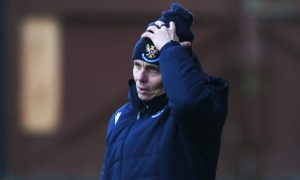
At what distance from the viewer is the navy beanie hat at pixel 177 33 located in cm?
330

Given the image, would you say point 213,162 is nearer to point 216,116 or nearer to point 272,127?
point 216,116

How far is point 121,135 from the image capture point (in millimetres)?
3387

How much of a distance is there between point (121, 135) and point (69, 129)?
244 inches

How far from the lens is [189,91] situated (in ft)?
10.3

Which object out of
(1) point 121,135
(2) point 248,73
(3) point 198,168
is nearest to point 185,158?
(3) point 198,168

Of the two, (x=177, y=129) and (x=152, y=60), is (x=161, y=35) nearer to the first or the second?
(x=152, y=60)

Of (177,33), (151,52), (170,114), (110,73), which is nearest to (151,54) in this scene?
(151,52)

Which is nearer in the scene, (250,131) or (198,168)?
(198,168)

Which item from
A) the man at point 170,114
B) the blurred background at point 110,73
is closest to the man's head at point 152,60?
the man at point 170,114

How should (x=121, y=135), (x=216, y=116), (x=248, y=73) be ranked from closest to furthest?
(x=216, y=116)
(x=121, y=135)
(x=248, y=73)

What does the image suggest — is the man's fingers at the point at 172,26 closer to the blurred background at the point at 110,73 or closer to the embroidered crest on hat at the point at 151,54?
the embroidered crest on hat at the point at 151,54

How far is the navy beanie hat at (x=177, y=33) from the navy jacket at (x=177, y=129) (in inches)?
3.2

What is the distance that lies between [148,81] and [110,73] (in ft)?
20.1

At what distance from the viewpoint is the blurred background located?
30.5ft
